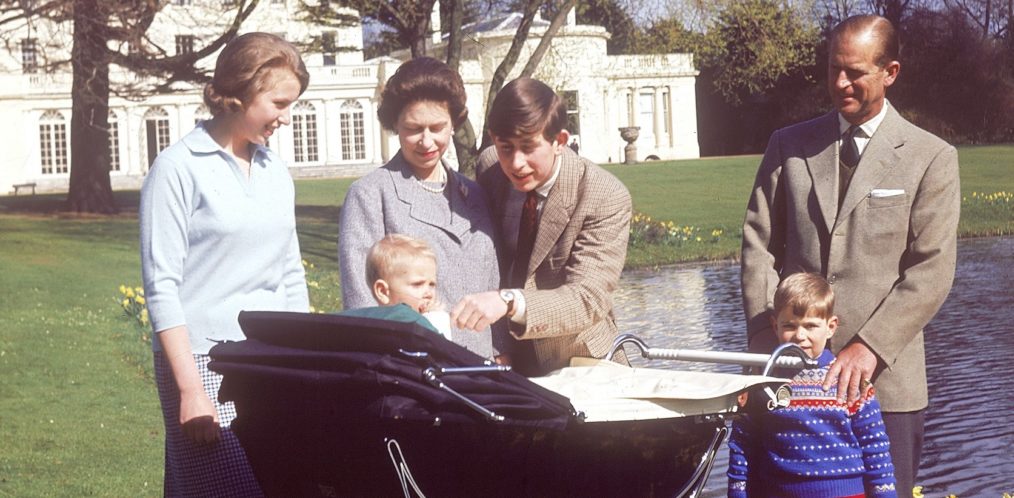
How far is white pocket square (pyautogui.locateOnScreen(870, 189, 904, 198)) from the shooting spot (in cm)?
419

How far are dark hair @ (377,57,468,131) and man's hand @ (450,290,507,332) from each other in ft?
2.23

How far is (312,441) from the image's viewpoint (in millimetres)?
3201

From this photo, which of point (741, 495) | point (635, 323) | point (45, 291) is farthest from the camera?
point (45, 291)

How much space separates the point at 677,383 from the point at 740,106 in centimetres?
5912

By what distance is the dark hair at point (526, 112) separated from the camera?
3.70 m

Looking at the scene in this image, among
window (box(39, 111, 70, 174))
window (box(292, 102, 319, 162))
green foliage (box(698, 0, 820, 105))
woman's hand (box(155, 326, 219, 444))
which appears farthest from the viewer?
window (box(292, 102, 319, 162))

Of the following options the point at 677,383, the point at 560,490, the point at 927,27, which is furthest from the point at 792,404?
the point at 927,27

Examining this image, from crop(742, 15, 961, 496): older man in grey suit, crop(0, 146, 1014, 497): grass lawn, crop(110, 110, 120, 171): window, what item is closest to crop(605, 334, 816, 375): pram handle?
crop(742, 15, 961, 496): older man in grey suit

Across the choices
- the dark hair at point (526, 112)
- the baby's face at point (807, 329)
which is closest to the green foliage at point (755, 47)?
the baby's face at point (807, 329)

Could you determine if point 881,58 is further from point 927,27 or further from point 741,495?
point 927,27

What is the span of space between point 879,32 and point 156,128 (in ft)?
189

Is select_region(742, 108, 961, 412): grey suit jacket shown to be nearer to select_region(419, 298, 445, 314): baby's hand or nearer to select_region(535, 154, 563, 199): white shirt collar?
select_region(535, 154, 563, 199): white shirt collar

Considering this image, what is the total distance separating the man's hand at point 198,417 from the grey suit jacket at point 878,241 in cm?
171

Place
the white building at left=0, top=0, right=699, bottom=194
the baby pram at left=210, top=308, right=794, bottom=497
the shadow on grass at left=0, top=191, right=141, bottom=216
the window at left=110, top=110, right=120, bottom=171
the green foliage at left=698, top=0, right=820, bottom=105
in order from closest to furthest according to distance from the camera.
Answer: the baby pram at left=210, top=308, right=794, bottom=497, the green foliage at left=698, top=0, right=820, bottom=105, the shadow on grass at left=0, top=191, right=141, bottom=216, the white building at left=0, top=0, right=699, bottom=194, the window at left=110, top=110, right=120, bottom=171
